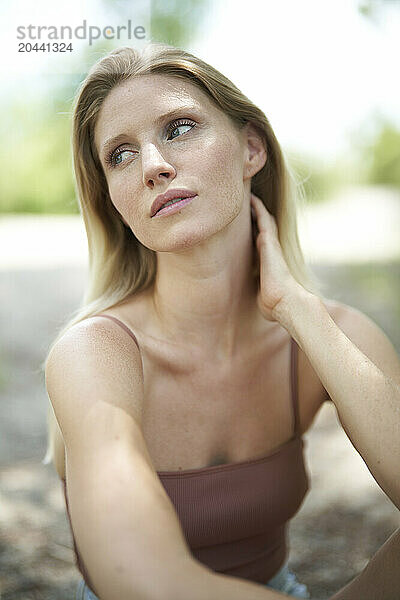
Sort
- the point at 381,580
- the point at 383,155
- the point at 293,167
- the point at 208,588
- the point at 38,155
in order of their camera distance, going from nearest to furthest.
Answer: the point at 208,588 < the point at 381,580 < the point at 293,167 < the point at 38,155 < the point at 383,155

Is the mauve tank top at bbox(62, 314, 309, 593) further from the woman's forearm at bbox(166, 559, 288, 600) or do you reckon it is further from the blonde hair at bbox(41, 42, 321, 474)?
the woman's forearm at bbox(166, 559, 288, 600)

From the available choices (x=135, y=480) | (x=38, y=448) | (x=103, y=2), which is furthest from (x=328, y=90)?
(x=135, y=480)

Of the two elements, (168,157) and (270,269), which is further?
(270,269)

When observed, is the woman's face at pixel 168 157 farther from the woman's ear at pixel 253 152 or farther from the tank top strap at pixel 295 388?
the tank top strap at pixel 295 388

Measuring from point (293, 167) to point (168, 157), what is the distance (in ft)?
2.97

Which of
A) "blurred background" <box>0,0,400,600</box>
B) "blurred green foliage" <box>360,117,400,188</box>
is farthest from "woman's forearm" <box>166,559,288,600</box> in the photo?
"blurred green foliage" <box>360,117,400,188</box>

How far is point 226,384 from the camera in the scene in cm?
177

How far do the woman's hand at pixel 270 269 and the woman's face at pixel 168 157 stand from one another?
19 centimetres

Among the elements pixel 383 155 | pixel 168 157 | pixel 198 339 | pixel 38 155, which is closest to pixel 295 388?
pixel 198 339

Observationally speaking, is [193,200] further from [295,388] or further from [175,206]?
[295,388]

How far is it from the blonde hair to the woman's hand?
0.06m

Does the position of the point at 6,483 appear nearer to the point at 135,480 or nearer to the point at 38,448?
the point at 38,448

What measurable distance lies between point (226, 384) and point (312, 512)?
144 cm

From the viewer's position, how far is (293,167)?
7.68 feet
